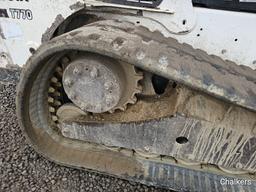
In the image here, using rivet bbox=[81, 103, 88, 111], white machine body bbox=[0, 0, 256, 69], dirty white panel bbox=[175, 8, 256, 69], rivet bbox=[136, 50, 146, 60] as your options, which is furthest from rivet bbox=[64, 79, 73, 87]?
dirty white panel bbox=[175, 8, 256, 69]

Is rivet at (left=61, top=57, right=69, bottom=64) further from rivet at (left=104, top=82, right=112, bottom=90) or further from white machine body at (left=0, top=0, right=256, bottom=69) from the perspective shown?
rivet at (left=104, top=82, right=112, bottom=90)

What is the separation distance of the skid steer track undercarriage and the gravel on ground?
0.27 feet

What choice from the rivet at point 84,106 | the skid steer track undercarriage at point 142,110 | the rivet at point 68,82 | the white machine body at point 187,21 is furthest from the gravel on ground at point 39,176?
the white machine body at point 187,21

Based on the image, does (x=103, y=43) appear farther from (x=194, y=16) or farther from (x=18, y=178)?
(x=18, y=178)

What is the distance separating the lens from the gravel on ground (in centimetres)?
217

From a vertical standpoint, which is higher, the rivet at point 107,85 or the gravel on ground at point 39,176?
the rivet at point 107,85

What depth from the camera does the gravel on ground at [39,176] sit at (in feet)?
7.11

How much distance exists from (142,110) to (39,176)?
2.32ft

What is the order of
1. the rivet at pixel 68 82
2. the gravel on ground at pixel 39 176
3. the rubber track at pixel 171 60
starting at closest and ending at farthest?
the rubber track at pixel 171 60, the rivet at pixel 68 82, the gravel on ground at pixel 39 176

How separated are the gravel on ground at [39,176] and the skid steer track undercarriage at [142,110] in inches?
3.2

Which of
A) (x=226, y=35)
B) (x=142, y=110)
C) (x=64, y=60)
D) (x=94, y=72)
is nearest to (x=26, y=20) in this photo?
(x=64, y=60)

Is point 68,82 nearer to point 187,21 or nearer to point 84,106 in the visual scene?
point 84,106

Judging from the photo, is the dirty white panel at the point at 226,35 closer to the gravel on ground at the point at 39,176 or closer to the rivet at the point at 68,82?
the rivet at the point at 68,82

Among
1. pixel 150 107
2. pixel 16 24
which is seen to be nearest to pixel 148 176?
pixel 150 107
